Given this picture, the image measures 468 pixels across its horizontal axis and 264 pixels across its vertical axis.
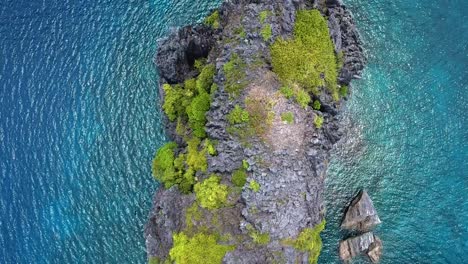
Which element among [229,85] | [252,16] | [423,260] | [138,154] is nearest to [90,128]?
[138,154]

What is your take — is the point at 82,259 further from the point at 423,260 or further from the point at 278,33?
the point at 423,260

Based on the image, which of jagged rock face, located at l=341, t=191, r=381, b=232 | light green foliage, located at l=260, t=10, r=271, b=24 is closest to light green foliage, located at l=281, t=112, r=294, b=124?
light green foliage, located at l=260, t=10, r=271, b=24

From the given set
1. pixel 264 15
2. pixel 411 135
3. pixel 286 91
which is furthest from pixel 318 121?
pixel 411 135

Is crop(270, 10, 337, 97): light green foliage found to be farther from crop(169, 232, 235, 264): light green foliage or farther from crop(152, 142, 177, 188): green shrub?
crop(169, 232, 235, 264): light green foliage

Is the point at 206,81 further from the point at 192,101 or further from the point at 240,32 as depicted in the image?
the point at 240,32

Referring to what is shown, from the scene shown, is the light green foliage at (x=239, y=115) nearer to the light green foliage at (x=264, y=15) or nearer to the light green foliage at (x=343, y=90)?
the light green foliage at (x=264, y=15)
